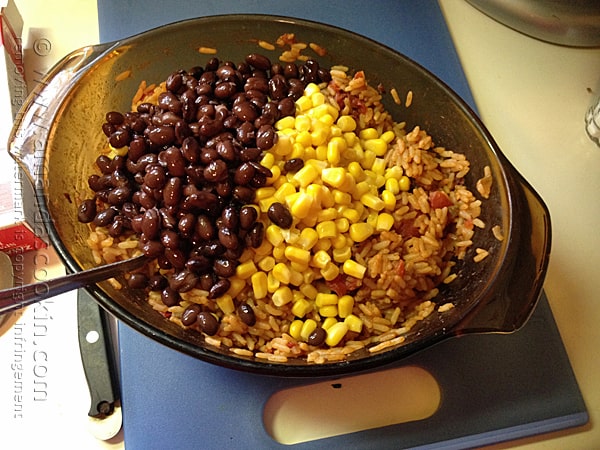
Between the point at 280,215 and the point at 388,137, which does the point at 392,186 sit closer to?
the point at 388,137

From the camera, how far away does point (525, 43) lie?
2.37 metres

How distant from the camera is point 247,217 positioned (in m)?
1.46

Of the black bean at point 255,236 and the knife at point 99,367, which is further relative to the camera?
the knife at point 99,367

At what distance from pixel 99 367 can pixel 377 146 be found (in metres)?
1.00

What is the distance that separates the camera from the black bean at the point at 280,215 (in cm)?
147

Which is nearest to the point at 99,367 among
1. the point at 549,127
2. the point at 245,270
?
the point at 245,270

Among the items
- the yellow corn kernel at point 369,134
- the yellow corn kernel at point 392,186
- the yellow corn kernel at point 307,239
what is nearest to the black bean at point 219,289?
the yellow corn kernel at point 307,239

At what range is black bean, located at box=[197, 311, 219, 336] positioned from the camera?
143 centimetres

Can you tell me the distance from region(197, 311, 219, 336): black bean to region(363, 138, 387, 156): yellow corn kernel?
688 millimetres

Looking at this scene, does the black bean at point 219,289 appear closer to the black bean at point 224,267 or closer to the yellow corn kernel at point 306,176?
the black bean at point 224,267

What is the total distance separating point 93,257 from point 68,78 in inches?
20.5

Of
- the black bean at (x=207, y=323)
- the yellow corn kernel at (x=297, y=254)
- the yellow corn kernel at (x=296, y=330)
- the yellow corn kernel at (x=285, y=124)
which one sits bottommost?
the yellow corn kernel at (x=296, y=330)

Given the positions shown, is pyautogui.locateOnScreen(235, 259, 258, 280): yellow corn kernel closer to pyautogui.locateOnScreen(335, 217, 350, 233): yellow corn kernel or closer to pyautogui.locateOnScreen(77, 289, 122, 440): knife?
pyautogui.locateOnScreen(335, 217, 350, 233): yellow corn kernel

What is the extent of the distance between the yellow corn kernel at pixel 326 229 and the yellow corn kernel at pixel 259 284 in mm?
181
